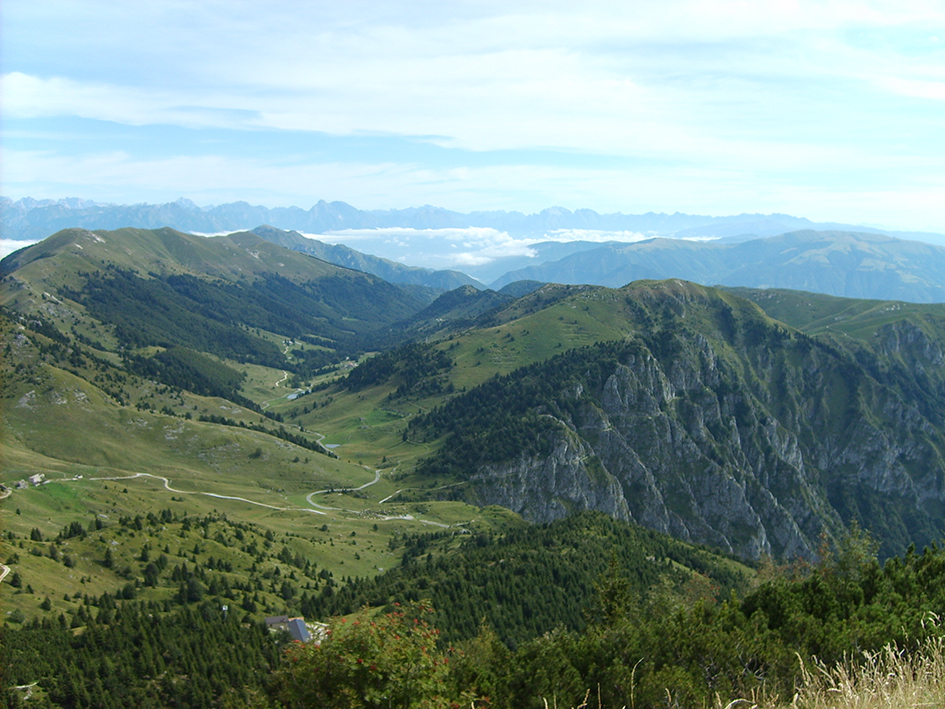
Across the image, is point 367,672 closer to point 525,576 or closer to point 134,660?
point 134,660

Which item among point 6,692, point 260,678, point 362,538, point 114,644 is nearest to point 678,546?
point 362,538

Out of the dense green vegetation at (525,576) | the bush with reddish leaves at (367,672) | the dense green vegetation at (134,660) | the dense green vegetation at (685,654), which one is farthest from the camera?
the dense green vegetation at (525,576)

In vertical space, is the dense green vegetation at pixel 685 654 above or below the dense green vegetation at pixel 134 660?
above

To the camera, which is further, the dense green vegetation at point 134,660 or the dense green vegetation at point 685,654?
the dense green vegetation at point 134,660

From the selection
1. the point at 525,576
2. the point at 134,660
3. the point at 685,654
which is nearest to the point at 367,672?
the point at 685,654

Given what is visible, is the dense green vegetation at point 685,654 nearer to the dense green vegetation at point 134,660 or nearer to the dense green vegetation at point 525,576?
the dense green vegetation at point 134,660

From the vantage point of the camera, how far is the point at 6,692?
60812 millimetres

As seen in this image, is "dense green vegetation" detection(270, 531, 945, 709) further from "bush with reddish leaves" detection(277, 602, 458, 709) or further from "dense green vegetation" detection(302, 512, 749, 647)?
"dense green vegetation" detection(302, 512, 749, 647)

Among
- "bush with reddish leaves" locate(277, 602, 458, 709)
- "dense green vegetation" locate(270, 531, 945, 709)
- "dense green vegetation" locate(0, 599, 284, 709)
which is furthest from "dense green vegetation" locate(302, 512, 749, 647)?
"bush with reddish leaves" locate(277, 602, 458, 709)

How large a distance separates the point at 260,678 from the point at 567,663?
172 feet

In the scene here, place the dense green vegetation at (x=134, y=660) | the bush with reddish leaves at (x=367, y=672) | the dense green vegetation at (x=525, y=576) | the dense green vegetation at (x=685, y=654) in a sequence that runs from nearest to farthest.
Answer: the bush with reddish leaves at (x=367, y=672), the dense green vegetation at (x=685, y=654), the dense green vegetation at (x=134, y=660), the dense green vegetation at (x=525, y=576)

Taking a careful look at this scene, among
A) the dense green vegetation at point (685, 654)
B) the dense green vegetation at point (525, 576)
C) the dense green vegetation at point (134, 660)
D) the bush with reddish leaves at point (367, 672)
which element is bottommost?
the dense green vegetation at point (525, 576)

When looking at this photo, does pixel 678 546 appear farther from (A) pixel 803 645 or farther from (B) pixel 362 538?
(A) pixel 803 645

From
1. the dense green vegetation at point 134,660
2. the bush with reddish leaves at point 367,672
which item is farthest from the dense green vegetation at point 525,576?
the bush with reddish leaves at point 367,672
